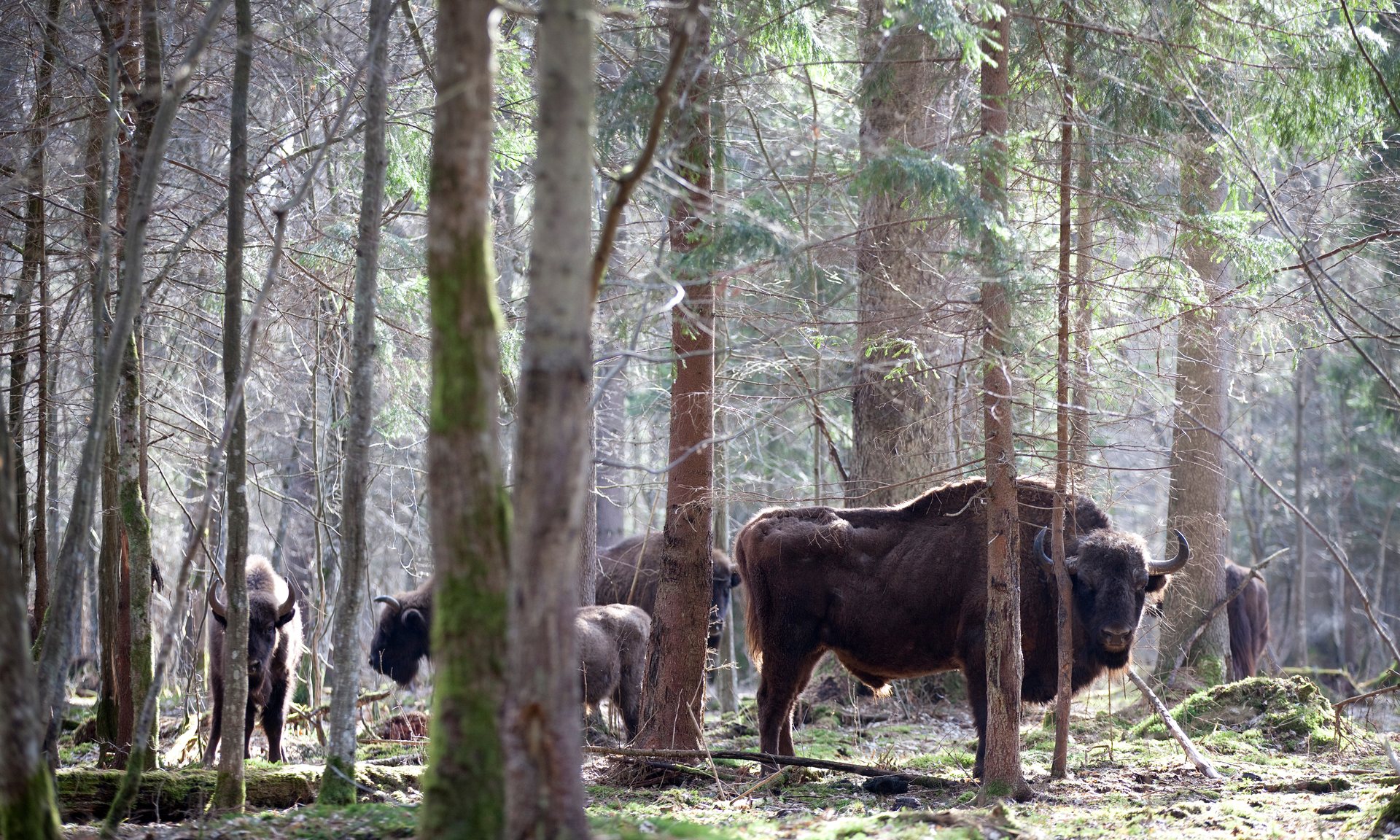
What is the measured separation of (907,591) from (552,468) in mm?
7250

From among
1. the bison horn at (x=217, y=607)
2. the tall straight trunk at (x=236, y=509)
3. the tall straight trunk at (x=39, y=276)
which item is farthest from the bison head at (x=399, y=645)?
the tall straight trunk at (x=236, y=509)

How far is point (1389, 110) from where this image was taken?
32.2ft

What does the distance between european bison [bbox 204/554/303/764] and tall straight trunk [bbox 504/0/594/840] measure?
7.24 m

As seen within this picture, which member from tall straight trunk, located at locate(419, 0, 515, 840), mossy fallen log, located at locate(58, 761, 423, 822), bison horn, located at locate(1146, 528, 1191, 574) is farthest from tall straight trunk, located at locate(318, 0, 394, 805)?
bison horn, located at locate(1146, 528, 1191, 574)

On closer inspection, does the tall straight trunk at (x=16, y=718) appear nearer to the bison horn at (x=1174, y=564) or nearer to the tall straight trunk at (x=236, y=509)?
the tall straight trunk at (x=236, y=509)

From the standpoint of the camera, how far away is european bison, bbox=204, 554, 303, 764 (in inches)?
417

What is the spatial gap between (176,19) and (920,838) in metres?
8.49

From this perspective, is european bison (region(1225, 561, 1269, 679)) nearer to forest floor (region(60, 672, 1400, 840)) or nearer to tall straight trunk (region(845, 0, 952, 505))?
forest floor (region(60, 672, 1400, 840))

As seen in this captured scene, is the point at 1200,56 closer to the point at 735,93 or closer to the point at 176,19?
the point at 735,93

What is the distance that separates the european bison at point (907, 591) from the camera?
10.1 metres

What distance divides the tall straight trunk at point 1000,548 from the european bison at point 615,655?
490cm

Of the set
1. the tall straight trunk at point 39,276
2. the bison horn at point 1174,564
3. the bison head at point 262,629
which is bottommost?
the bison head at point 262,629

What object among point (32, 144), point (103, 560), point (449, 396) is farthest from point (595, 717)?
point (449, 396)

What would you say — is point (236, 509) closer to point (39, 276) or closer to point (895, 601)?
point (39, 276)
